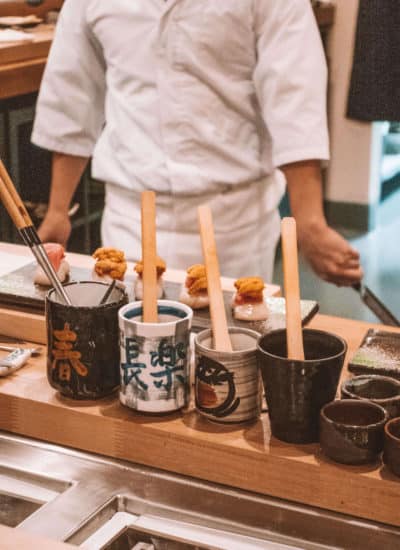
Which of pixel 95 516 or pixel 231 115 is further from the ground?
pixel 231 115

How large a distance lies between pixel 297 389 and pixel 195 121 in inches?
52.3

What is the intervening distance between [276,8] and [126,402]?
129cm

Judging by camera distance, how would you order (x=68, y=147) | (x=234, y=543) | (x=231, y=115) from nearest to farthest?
1. (x=234, y=543)
2. (x=231, y=115)
3. (x=68, y=147)

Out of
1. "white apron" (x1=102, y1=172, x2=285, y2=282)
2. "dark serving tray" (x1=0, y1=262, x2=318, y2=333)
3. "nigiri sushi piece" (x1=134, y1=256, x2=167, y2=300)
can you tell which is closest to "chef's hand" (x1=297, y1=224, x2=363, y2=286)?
"white apron" (x1=102, y1=172, x2=285, y2=282)

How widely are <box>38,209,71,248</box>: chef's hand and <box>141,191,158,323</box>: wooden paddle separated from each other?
129 cm

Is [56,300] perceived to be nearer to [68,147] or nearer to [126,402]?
[126,402]

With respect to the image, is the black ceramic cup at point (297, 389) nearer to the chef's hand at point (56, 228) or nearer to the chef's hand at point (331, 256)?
the chef's hand at point (331, 256)

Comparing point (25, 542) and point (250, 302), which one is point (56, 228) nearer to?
point (250, 302)

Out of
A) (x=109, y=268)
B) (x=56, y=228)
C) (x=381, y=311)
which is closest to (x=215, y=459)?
(x=109, y=268)

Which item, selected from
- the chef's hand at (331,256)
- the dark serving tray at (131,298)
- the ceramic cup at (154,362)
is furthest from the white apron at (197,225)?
the ceramic cup at (154,362)

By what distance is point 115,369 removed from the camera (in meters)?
1.19

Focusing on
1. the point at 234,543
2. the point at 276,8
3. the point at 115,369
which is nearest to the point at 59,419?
the point at 115,369

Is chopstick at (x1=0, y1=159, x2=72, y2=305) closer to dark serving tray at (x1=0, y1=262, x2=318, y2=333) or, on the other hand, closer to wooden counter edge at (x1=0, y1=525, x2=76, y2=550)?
dark serving tray at (x1=0, y1=262, x2=318, y2=333)

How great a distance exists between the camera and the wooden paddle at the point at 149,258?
1.13 meters
